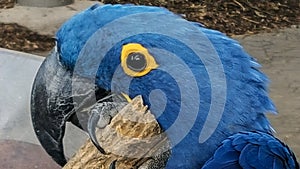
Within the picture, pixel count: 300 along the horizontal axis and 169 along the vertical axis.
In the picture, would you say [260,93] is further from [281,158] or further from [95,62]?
[95,62]

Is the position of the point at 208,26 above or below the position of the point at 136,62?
below

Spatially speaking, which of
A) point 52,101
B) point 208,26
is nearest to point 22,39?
point 208,26

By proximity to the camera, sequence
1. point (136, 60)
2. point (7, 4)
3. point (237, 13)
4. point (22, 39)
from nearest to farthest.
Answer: point (136, 60) → point (22, 39) → point (7, 4) → point (237, 13)

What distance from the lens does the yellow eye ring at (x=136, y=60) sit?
128 centimetres

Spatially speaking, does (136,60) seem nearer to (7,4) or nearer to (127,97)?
(127,97)

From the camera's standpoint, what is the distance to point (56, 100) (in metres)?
1.33

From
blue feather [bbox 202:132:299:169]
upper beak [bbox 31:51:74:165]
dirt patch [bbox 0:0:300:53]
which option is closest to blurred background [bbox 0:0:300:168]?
dirt patch [bbox 0:0:300:53]

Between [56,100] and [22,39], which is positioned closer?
[56,100]

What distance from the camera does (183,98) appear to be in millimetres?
1304

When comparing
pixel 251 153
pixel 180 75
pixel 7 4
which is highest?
pixel 180 75

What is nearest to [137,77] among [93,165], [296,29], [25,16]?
[93,165]

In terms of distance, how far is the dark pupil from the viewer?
1.28 metres

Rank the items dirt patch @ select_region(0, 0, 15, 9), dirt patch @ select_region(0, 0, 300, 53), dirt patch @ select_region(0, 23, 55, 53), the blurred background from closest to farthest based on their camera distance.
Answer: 1. the blurred background
2. dirt patch @ select_region(0, 23, 55, 53)
3. dirt patch @ select_region(0, 0, 15, 9)
4. dirt patch @ select_region(0, 0, 300, 53)

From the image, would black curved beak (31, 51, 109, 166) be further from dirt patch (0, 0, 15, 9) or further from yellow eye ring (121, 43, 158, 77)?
dirt patch (0, 0, 15, 9)
